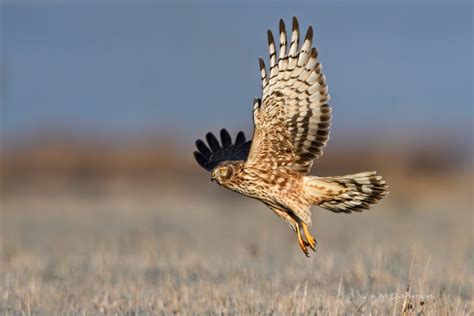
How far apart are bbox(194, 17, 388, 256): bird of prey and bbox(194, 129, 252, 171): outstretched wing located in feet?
3.90

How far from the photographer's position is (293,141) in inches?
343

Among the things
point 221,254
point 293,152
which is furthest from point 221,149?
point 221,254

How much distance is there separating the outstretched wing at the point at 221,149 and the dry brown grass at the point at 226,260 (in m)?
1.11

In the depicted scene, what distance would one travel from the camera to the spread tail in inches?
343

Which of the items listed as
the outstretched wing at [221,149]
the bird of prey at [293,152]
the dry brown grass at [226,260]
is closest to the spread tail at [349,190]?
the bird of prey at [293,152]

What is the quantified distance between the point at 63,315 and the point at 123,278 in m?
1.89

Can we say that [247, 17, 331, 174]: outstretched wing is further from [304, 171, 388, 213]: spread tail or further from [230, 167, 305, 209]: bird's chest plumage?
[304, 171, 388, 213]: spread tail

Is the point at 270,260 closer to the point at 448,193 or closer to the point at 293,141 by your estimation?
the point at 293,141

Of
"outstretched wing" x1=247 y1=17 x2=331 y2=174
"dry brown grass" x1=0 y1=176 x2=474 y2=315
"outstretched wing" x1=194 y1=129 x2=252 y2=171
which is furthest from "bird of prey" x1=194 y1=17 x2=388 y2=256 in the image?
"outstretched wing" x1=194 y1=129 x2=252 y2=171

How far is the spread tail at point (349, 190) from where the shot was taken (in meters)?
8.72

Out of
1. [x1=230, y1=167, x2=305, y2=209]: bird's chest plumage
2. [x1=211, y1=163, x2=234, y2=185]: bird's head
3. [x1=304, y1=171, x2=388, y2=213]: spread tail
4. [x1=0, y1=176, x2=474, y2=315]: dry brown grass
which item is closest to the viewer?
[x1=0, y1=176, x2=474, y2=315]: dry brown grass

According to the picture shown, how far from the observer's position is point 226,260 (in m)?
10.6

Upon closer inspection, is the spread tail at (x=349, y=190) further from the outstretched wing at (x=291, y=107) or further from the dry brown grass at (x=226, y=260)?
the dry brown grass at (x=226, y=260)

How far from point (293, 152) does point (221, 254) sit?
3.68 metres
